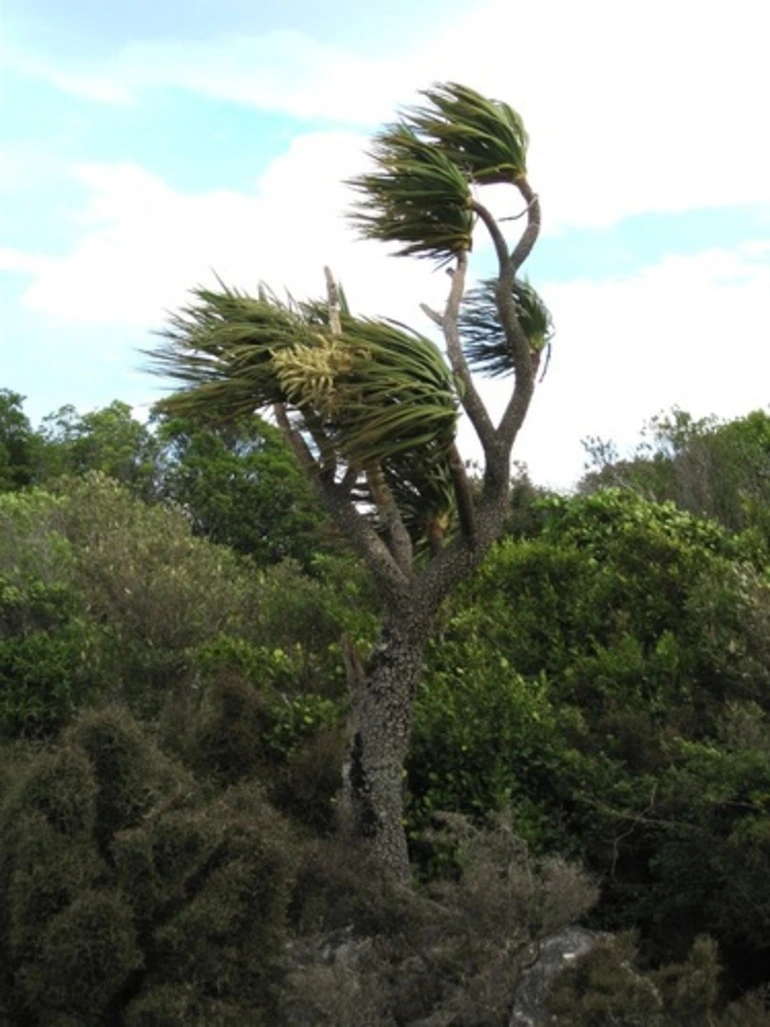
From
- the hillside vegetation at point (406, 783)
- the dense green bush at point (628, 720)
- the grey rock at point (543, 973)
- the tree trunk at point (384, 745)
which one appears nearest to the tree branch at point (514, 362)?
the tree trunk at point (384, 745)

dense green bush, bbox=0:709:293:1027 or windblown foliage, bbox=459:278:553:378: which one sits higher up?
windblown foliage, bbox=459:278:553:378

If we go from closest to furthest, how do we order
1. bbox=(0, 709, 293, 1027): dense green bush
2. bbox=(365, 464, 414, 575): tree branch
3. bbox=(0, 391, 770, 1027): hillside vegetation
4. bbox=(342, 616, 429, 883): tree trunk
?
bbox=(0, 709, 293, 1027): dense green bush, bbox=(0, 391, 770, 1027): hillside vegetation, bbox=(342, 616, 429, 883): tree trunk, bbox=(365, 464, 414, 575): tree branch

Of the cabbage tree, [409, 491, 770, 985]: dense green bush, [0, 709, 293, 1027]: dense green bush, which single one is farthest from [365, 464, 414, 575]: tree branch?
[0, 709, 293, 1027]: dense green bush

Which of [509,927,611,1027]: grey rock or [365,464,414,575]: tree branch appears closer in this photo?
[509,927,611,1027]: grey rock

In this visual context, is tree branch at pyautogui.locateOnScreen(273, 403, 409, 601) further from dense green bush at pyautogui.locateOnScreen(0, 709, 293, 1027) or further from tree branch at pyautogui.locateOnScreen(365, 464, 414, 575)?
dense green bush at pyautogui.locateOnScreen(0, 709, 293, 1027)

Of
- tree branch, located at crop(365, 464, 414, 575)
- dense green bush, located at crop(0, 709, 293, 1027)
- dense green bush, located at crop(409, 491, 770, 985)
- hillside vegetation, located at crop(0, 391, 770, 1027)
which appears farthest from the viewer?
tree branch, located at crop(365, 464, 414, 575)

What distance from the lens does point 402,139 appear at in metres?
12.9

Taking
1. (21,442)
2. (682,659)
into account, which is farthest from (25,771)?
(21,442)

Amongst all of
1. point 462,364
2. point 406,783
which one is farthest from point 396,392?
point 406,783

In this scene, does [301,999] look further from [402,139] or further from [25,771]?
[402,139]

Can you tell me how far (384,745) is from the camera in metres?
12.4

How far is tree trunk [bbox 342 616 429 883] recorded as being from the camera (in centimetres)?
1234

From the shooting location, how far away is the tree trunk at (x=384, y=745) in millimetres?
12344

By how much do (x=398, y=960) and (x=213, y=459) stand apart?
111 ft
